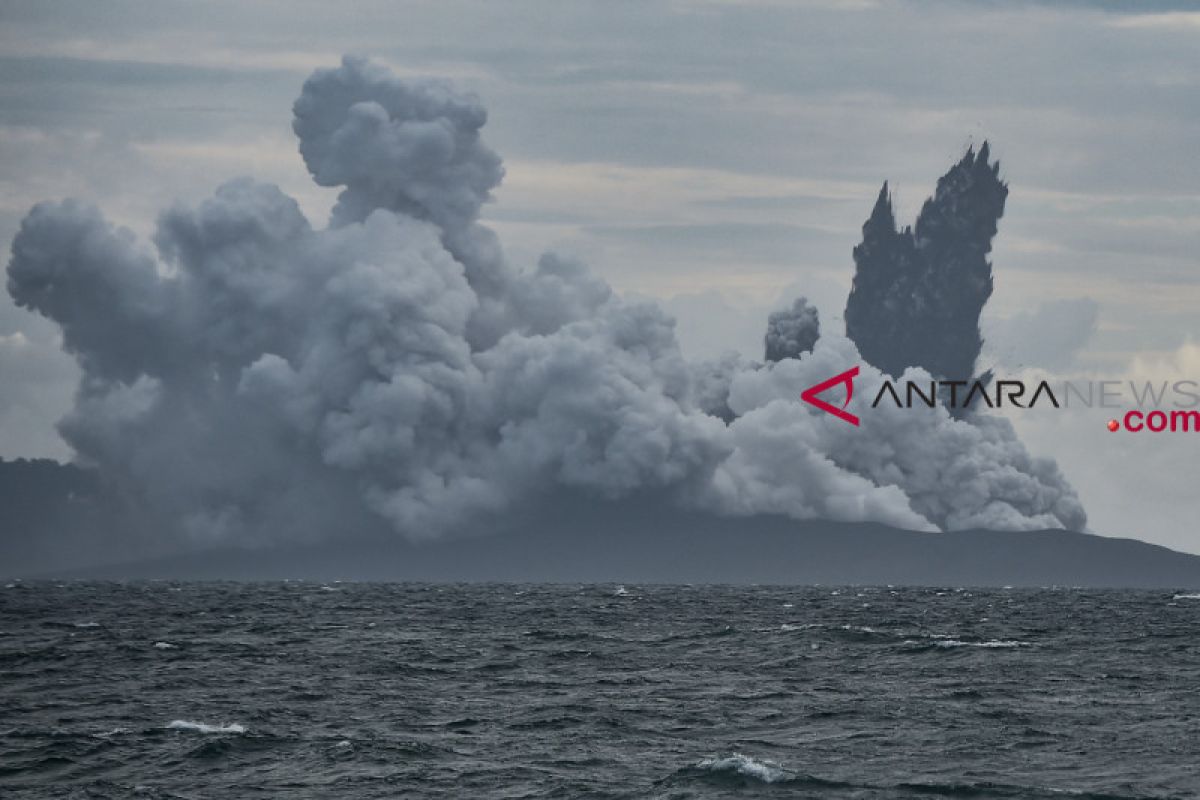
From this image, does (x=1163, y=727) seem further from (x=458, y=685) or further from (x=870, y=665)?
(x=458, y=685)

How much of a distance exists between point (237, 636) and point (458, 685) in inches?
1422

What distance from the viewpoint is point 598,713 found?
209ft

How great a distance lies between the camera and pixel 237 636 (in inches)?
4168

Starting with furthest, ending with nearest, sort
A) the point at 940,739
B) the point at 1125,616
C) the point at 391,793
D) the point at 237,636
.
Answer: the point at 1125,616, the point at 237,636, the point at 940,739, the point at 391,793

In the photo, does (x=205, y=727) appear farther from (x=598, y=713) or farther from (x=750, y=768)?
(x=750, y=768)

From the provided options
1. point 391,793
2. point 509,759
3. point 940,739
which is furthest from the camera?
point 940,739

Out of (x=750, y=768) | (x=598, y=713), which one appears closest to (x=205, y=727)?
(x=598, y=713)

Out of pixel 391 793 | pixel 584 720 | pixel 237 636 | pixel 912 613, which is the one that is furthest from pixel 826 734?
pixel 912 613

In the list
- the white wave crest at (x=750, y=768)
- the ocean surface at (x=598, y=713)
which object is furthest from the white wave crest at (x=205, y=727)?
the white wave crest at (x=750, y=768)

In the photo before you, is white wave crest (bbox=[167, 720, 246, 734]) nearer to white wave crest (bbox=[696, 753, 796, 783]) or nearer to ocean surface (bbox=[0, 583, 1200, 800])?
ocean surface (bbox=[0, 583, 1200, 800])

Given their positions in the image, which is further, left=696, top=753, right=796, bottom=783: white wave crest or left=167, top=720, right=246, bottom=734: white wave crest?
left=167, top=720, right=246, bottom=734: white wave crest

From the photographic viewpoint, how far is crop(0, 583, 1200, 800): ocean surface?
49062 mm

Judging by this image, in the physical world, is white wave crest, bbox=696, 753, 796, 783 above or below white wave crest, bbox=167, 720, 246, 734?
above

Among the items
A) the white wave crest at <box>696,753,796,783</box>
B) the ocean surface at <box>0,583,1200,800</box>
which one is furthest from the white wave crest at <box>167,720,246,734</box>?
the white wave crest at <box>696,753,796,783</box>
